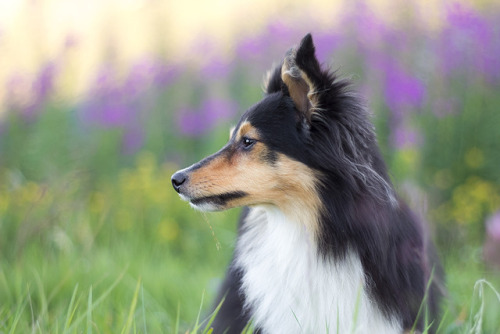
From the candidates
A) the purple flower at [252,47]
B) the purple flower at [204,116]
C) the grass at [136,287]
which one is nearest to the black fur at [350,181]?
the grass at [136,287]

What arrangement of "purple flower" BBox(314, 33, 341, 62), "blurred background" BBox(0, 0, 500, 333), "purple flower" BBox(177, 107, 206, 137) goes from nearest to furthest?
"blurred background" BBox(0, 0, 500, 333)
"purple flower" BBox(314, 33, 341, 62)
"purple flower" BBox(177, 107, 206, 137)

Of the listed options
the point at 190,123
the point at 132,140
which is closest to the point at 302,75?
the point at 190,123

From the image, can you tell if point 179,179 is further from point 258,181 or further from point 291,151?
point 291,151

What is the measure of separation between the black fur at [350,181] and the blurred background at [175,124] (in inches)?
41.0

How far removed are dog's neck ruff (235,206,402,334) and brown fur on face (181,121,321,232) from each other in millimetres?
103

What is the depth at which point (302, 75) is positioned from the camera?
8.24 feet

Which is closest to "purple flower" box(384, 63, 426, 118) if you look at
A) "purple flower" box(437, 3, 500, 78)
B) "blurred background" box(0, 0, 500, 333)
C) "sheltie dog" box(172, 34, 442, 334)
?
"blurred background" box(0, 0, 500, 333)

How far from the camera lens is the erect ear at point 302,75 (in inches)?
95.2

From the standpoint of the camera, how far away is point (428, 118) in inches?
212

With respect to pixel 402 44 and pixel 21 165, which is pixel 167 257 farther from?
pixel 402 44

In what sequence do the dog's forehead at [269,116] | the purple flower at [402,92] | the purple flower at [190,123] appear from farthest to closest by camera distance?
the purple flower at [190,123] → the purple flower at [402,92] → the dog's forehead at [269,116]

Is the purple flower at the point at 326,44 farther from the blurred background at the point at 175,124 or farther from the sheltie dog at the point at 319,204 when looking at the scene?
the sheltie dog at the point at 319,204

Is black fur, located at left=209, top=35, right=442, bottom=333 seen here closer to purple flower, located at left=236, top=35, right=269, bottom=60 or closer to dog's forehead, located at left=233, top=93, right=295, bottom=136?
dog's forehead, located at left=233, top=93, right=295, bottom=136

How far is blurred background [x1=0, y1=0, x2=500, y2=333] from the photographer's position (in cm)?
439
